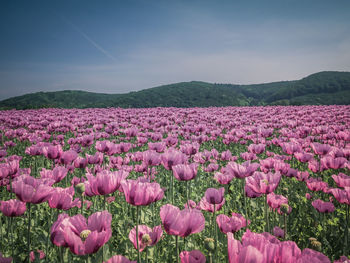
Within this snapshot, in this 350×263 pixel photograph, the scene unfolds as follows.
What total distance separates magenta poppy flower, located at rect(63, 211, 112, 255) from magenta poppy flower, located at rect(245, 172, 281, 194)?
1.23 metres

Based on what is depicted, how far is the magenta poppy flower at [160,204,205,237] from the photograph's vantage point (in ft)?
3.90

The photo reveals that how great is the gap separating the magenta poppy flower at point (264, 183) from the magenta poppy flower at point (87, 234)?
48.4 inches

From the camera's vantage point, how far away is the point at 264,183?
1721mm

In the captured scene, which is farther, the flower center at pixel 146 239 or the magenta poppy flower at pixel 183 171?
the magenta poppy flower at pixel 183 171

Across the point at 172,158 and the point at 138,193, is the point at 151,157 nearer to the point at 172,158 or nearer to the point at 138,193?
the point at 172,158

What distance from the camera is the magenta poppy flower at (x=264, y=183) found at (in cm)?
172

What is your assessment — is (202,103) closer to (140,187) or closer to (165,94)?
(165,94)

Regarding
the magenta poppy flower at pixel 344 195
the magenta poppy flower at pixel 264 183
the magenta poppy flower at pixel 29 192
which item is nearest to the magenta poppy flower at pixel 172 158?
the magenta poppy flower at pixel 264 183

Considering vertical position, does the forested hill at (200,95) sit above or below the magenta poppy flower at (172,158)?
above

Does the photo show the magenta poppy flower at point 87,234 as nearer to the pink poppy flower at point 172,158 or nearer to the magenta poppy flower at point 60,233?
the magenta poppy flower at point 60,233

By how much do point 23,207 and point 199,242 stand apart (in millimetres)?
1900

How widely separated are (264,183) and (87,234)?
1.37 m

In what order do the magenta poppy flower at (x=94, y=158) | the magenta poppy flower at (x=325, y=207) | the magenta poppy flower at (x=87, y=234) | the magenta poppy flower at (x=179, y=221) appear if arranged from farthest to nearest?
the magenta poppy flower at (x=94, y=158) → the magenta poppy flower at (x=325, y=207) → the magenta poppy flower at (x=179, y=221) → the magenta poppy flower at (x=87, y=234)

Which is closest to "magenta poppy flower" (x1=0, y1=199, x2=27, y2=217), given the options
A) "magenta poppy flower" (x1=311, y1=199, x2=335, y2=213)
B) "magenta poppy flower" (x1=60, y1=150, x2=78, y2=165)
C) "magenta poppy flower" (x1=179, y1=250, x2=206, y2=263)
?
"magenta poppy flower" (x1=60, y1=150, x2=78, y2=165)
